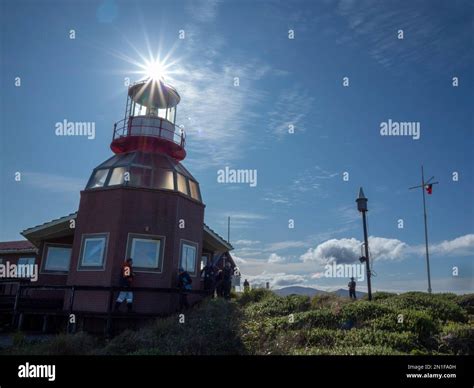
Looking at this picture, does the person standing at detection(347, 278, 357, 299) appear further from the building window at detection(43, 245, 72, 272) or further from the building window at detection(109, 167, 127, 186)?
the building window at detection(43, 245, 72, 272)

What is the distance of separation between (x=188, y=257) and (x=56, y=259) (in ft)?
24.3

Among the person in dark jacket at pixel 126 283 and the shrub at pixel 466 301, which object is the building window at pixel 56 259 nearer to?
the person in dark jacket at pixel 126 283

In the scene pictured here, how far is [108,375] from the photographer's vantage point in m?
5.44

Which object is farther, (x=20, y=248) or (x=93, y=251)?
(x=20, y=248)

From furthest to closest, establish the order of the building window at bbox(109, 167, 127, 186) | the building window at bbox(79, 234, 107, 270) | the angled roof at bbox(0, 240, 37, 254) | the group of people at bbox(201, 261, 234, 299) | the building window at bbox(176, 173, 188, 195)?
the angled roof at bbox(0, 240, 37, 254) < the group of people at bbox(201, 261, 234, 299) < the building window at bbox(176, 173, 188, 195) < the building window at bbox(109, 167, 127, 186) < the building window at bbox(79, 234, 107, 270)

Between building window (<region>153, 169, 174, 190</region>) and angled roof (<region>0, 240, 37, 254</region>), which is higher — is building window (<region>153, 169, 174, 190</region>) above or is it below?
above

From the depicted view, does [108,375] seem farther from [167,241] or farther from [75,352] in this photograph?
[167,241]

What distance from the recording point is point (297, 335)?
970cm

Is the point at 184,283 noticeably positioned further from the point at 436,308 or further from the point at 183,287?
the point at 436,308

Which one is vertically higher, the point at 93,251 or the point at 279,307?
the point at 93,251

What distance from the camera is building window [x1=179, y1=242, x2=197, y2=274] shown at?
1576 centimetres

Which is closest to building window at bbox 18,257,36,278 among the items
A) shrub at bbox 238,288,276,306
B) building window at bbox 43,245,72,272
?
building window at bbox 43,245,72,272

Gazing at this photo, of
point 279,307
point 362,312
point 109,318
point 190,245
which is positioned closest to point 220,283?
point 190,245

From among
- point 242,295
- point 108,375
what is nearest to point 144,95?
point 242,295
